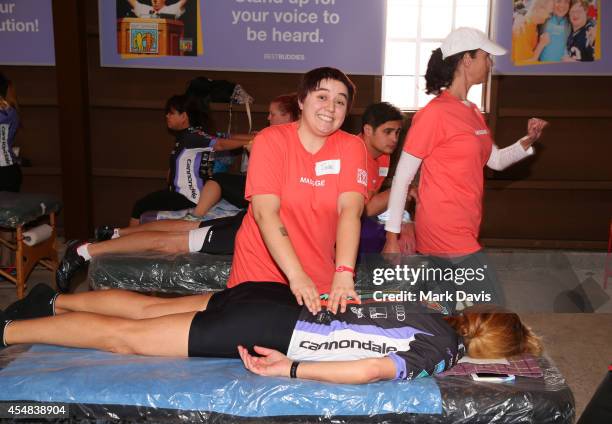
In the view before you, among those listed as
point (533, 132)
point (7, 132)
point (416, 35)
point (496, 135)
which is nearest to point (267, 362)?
point (533, 132)

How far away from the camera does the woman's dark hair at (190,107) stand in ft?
13.0

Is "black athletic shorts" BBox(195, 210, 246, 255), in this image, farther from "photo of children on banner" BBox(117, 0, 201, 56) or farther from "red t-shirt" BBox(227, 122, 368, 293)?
"photo of children on banner" BBox(117, 0, 201, 56)

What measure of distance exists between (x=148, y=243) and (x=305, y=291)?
1579 millimetres

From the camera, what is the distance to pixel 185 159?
12.9 ft

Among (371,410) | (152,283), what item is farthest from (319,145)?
(152,283)

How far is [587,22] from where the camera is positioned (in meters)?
4.58

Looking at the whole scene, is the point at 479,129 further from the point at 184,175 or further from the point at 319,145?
the point at 184,175

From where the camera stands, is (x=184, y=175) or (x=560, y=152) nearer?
(x=184, y=175)

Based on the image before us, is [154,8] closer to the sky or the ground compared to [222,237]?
closer to the sky

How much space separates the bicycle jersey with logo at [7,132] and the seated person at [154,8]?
1186mm

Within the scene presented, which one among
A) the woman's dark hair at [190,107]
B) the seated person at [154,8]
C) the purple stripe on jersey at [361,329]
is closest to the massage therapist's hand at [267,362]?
the purple stripe on jersey at [361,329]

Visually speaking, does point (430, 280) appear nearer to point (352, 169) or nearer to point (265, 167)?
point (352, 169)

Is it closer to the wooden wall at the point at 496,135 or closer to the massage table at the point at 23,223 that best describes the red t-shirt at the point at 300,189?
the massage table at the point at 23,223

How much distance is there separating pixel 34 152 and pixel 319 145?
145 inches
